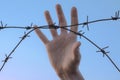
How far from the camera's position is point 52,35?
3773 millimetres

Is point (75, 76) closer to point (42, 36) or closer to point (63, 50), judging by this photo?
point (63, 50)

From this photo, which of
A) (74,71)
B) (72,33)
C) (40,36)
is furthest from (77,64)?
(40,36)

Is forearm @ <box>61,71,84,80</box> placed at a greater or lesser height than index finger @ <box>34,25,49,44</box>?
lesser

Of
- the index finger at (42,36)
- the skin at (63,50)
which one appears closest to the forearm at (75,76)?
the skin at (63,50)

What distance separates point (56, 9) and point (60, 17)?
0.31 ft

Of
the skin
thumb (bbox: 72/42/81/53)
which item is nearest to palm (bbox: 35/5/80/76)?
the skin

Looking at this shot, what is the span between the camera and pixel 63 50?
3.63m

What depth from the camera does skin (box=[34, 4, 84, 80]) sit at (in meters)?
3.39

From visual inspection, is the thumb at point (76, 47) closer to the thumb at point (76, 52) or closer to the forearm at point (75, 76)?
the thumb at point (76, 52)

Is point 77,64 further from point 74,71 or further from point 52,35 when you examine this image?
point 52,35

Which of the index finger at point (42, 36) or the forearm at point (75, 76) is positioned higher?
the index finger at point (42, 36)

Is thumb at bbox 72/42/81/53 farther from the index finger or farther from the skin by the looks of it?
the index finger

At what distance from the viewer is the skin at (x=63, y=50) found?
133 inches

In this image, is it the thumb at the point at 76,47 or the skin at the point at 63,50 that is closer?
the thumb at the point at 76,47
